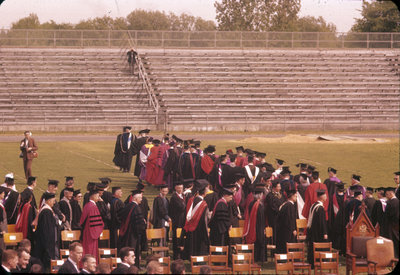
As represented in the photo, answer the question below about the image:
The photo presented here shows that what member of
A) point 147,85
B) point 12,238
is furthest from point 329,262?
point 147,85

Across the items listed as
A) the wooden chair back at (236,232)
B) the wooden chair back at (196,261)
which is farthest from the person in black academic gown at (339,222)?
the wooden chair back at (196,261)

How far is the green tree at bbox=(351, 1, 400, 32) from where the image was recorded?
57281 mm

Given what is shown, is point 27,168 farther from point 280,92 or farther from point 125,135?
point 280,92

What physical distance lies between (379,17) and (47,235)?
166 feet

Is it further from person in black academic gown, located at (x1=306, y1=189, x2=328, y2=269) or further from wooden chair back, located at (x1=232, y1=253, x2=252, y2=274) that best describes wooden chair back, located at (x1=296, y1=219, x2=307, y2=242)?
wooden chair back, located at (x1=232, y1=253, x2=252, y2=274)

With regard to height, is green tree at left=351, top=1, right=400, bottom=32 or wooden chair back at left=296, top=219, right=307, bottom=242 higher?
green tree at left=351, top=1, right=400, bottom=32

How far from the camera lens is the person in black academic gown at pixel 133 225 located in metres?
13.4

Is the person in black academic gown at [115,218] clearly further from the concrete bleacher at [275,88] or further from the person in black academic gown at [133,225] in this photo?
the concrete bleacher at [275,88]

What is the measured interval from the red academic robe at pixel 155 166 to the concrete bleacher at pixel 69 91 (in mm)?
16996

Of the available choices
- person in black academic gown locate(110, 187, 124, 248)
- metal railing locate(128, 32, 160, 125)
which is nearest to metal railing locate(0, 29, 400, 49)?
metal railing locate(128, 32, 160, 125)

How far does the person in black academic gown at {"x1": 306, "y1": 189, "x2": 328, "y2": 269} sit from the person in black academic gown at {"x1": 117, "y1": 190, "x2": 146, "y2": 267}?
3.48m

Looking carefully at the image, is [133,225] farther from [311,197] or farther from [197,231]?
[311,197]

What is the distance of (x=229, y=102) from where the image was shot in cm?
4275

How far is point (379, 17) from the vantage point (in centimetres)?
5856
